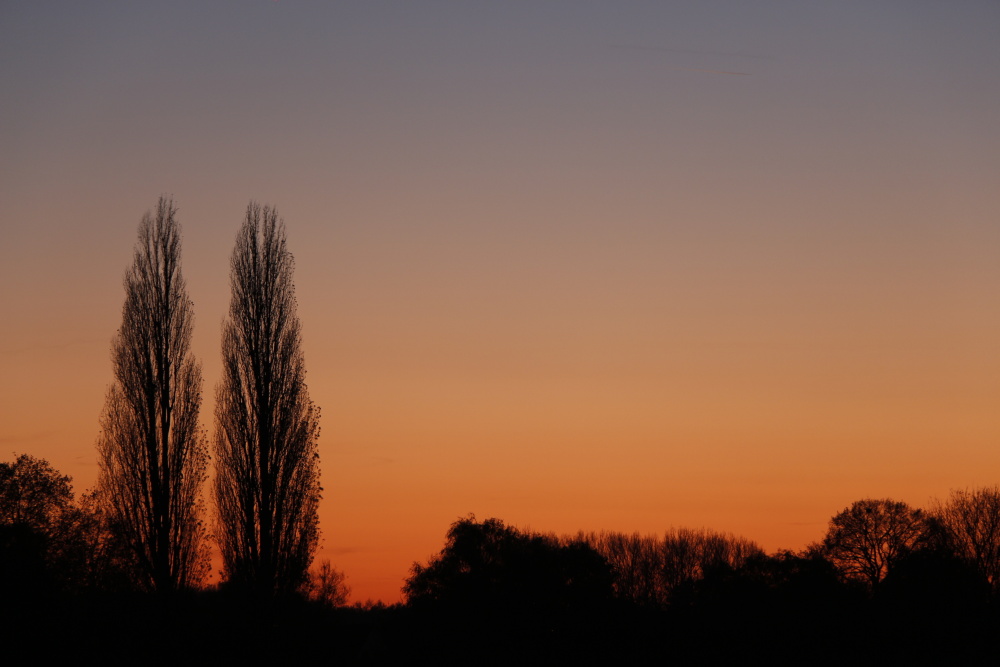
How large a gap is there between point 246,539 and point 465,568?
93.0 feet

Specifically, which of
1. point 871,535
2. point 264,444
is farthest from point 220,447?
point 871,535

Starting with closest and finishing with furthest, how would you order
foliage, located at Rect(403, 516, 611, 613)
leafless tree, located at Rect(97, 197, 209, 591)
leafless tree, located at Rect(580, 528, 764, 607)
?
leafless tree, located at Rect(97, 197, 209, 591), foliage, located at Rect(403, 516, 611, 613), leafless tree, located at Rect(580, 528, 764, 607)

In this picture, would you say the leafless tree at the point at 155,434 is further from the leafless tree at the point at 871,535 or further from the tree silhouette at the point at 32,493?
the leafless tree at the point at 871,535

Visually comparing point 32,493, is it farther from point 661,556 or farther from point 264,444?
point 661,556

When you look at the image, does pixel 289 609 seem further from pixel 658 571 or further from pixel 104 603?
pixel 658 571

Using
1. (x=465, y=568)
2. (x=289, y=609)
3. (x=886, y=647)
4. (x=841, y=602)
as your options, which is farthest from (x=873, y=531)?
(x=289, y=609)

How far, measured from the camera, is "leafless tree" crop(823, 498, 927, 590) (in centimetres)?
7138

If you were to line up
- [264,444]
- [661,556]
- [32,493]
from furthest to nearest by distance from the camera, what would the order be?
[661,556]
[32,493]
[264,444]

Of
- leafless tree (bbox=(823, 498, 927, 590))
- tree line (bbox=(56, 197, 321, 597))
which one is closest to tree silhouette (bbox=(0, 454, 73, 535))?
tree line (bbox=(56, 197, 321, 597))

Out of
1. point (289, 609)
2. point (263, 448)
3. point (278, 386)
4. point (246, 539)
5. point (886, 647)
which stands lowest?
point (886, 647)

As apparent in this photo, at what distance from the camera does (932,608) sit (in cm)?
5359

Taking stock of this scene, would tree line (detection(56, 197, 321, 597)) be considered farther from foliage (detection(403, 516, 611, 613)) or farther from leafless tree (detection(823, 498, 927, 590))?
leafless tree (detection(823, 498, 927, 590))

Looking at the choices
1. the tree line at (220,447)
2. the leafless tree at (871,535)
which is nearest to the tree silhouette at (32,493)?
the tree line at (220,447)

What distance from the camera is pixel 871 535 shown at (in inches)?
2884
